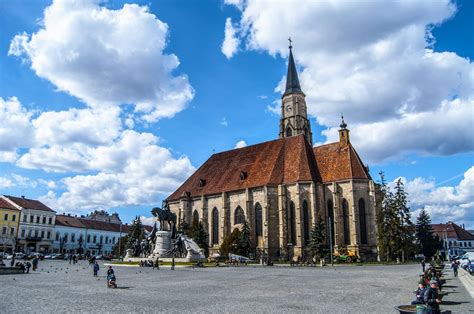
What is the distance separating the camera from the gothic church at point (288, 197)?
50.1 metres

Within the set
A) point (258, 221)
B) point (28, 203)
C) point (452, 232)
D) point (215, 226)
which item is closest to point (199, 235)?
point (215, 226)

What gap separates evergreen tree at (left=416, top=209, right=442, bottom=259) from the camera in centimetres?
7112

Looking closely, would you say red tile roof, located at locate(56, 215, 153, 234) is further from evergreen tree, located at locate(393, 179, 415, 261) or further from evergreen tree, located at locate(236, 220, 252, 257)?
evergreen tree, located at locate(393, 179, 415, 261)

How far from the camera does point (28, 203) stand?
238 feet

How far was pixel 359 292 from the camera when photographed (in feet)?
53.0

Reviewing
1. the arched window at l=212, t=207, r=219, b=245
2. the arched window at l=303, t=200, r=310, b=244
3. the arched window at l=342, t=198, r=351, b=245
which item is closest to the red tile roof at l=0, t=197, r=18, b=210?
the arched window at l=212, t=207, r=219, b=245

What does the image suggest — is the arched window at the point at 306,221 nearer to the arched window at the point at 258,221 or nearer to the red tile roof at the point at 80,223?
the arched window at the point at 258,221

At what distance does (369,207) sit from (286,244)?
38.3ft

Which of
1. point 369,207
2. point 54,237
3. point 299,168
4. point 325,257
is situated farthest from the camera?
→ point 54,237

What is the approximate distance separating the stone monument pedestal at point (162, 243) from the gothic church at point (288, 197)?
15004 millimetres

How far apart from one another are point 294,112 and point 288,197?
22455 mm

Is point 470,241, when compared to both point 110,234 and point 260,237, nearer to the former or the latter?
point 260,237

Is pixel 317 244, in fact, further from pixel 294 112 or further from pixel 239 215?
pixel 294 112

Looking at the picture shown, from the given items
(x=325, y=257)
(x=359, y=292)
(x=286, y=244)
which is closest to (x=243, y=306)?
(x=359, y=292)
